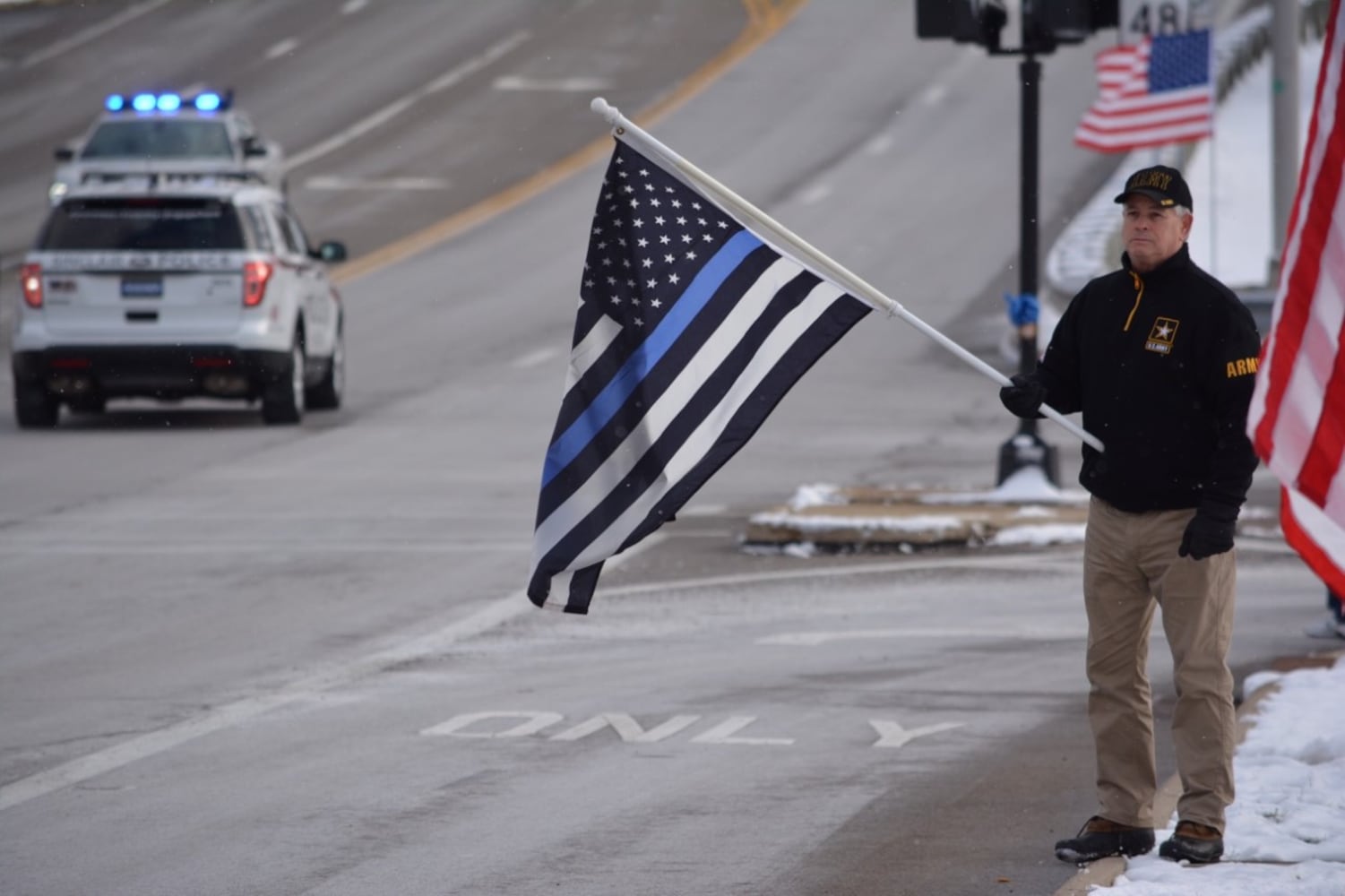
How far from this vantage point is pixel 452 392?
24000 mm

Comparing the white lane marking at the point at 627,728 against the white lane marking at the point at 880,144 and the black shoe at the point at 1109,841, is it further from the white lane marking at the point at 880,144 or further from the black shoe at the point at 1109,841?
the white lane marking at the point at 880,144

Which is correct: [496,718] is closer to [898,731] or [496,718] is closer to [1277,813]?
[898,731]

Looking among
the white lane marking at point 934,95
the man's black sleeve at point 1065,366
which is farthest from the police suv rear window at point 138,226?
the white lane marking at point 934,95

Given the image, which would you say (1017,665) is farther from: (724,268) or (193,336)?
(193,336)

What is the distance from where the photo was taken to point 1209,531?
257 inches

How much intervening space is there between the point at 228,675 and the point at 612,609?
2534 millimetres

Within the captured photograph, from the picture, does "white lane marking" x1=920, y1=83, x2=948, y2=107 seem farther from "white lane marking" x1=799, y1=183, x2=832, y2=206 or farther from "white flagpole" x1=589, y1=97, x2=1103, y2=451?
"white flagpole" x1=589, y1=97, x2=1103, y2=451

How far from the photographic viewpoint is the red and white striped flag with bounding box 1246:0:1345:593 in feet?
16.6

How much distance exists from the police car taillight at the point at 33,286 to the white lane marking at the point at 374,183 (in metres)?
21.6

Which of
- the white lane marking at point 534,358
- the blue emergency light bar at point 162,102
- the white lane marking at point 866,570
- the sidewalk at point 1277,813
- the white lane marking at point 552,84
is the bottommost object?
the white lane marking at point 552,84

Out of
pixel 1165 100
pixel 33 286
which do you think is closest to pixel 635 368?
pixel 33 286

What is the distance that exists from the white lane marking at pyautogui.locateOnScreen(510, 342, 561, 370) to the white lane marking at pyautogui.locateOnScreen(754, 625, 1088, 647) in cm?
1469

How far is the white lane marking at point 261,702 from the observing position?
8.27m

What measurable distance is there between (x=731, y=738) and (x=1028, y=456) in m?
7.08
